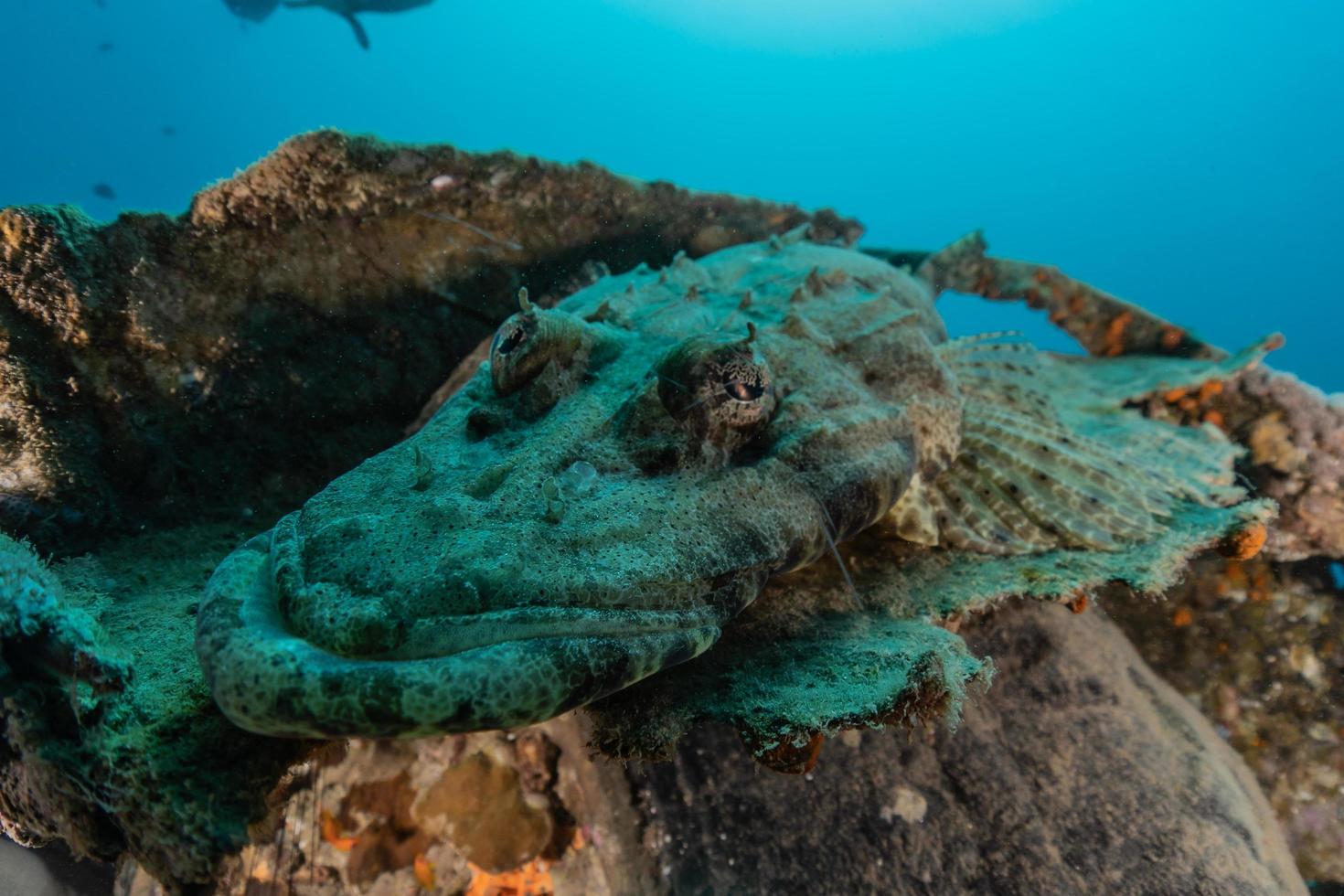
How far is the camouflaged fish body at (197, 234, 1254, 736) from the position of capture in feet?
5.54

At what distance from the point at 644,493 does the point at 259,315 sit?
2.57 m

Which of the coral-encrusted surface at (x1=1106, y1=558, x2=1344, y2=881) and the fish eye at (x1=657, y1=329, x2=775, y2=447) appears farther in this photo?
the coral-encrusted surface at (x1=1106, y1=558, x2=1344, y2=881)

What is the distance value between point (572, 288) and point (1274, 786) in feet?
17.6

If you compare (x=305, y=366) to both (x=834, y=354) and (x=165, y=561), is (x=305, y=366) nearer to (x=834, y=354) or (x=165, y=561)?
(x=165, y=561)

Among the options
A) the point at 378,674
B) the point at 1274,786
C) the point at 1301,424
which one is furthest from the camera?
the point at 1301,424

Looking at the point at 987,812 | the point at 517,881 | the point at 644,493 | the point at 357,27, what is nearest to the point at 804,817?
the point at 987,812

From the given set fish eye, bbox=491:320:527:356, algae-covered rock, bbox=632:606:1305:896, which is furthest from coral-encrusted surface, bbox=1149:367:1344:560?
fish eye, bbox=491:320:527:356

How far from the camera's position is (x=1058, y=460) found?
143 inches

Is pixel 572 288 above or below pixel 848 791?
above

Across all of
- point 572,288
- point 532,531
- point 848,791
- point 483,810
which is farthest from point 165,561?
point 848,791

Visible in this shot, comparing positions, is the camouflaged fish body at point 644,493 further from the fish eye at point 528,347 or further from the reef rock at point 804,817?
the reef rock at point 804,817

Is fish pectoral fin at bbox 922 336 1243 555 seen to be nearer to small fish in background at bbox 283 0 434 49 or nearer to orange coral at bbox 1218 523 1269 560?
orange coral at bbox 1218 523 1269 560

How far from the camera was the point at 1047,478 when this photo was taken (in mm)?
3471

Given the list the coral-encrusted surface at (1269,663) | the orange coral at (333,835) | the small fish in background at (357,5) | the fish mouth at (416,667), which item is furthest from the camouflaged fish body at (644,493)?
the small fish in background at (357,5)
